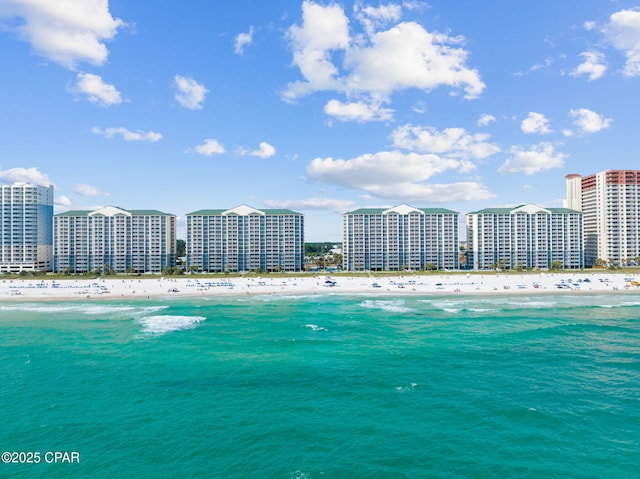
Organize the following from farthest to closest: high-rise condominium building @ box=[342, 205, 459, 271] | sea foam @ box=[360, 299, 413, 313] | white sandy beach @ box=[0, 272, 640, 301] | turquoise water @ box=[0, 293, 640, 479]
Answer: high-rise condominium building @ box=[342, 205, 459, 271] < white sandy beach @ box=[0, 272, 640, 301] < sea foam @ box=[360, 299, 413, 313] < turquoise water @ box=[0, 293, 640, 479]

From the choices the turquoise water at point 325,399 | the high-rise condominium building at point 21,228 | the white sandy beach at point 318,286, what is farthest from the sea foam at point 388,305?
the high-rise condominium building at point 21,228

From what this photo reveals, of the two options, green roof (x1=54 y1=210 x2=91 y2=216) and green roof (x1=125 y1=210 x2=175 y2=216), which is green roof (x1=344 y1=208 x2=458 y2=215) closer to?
green roof (x1=125 y1=210 x2=175 y2=216)

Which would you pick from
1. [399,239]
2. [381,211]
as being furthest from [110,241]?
[399,239]

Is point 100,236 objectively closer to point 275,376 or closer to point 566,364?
point 275,376

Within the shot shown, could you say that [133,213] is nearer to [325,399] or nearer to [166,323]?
[166,323]

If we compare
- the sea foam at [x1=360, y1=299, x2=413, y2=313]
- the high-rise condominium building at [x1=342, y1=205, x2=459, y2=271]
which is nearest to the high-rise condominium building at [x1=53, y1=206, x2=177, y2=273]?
the high-rise condominium building at [x1=342, y1=205, x2=459, y2=271]

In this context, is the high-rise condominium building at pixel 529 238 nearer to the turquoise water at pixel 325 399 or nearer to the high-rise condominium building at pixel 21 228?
the turquoise water at pixel 325 399
